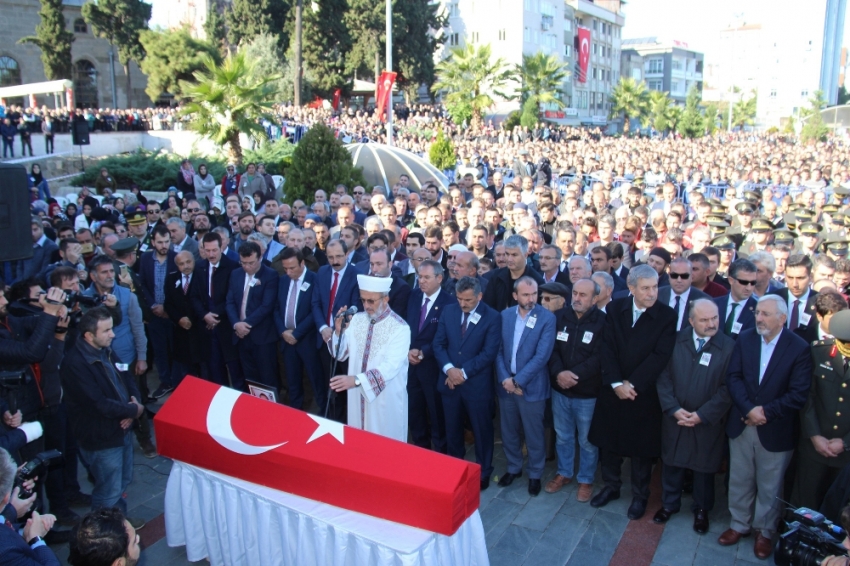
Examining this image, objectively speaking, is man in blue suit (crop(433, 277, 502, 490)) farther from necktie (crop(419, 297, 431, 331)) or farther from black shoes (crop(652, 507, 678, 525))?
black shoes (crop(652, 507, 678, 525))

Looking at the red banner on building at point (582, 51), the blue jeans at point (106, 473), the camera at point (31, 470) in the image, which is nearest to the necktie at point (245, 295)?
the blue jeans at point (106, 473)

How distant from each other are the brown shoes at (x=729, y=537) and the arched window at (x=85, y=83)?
4989 centimetres

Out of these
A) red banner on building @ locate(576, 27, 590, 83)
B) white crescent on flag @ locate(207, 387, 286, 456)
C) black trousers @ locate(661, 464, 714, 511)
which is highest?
red banner on building @ locate(576, 27, 590, 83)

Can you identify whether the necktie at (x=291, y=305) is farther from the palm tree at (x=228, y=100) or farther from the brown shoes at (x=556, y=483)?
the palm tree at (x=228, y=100)

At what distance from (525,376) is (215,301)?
11.8ft

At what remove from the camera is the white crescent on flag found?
420 cm

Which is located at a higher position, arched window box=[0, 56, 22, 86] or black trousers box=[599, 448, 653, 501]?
arched window box=[0, 56, 22, 86]

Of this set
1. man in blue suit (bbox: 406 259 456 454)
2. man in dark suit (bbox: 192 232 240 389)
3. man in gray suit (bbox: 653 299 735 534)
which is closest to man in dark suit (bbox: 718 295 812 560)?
man in gray suit (bbox: 653 299 735 534)

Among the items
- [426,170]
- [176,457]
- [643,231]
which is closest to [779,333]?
[643,231]

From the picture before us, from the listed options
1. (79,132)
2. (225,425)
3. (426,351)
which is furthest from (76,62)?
(225,425)

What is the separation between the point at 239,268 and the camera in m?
7.07

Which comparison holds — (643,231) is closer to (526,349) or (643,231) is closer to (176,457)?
(526,349)

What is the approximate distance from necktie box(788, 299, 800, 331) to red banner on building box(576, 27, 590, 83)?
68945 millimetres

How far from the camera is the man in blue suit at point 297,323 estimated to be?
664cm
